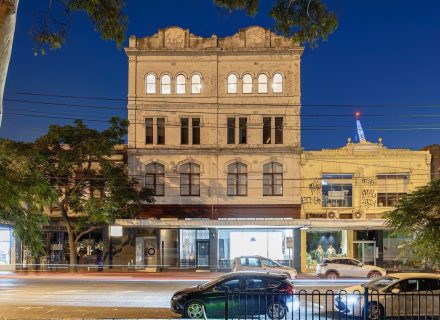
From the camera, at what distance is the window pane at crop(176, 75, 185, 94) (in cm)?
4572

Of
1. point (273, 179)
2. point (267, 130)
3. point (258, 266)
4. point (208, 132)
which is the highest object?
point (267, 130)

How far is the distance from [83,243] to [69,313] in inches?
932

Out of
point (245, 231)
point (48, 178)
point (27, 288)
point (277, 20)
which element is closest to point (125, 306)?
point (27, 288)

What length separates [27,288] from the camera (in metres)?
A: 30.4

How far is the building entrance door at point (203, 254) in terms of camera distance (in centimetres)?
4394

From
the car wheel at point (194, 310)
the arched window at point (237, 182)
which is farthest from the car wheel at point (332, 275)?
the car wheel at point (194, 310)

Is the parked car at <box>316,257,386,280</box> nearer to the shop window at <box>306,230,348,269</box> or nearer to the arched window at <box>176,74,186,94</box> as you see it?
the shop window at <box>306,230,348,269</box>

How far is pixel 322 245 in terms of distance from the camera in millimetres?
43906

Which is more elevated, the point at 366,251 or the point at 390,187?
the point at 390,187

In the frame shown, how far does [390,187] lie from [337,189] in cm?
351

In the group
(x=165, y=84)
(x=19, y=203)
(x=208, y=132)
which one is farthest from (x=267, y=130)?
(x=19, y=203)

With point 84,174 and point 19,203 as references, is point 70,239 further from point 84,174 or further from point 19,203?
point 19,203

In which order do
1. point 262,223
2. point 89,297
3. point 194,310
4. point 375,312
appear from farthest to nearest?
point 262,223, point 89,297, point 194,310, point 375,312

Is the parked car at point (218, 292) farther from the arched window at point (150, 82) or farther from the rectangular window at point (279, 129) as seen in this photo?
the arched window at point (150, 82)
